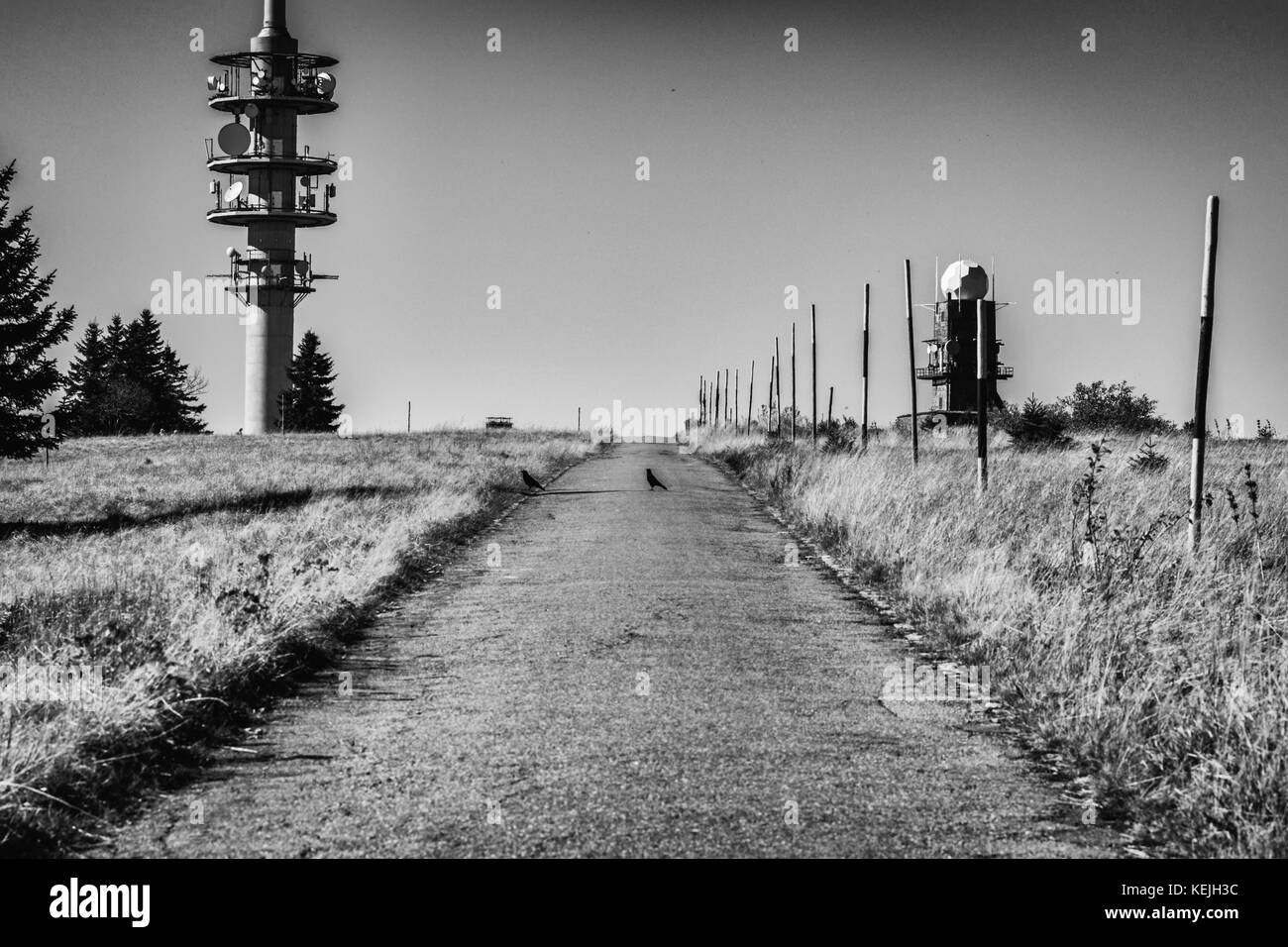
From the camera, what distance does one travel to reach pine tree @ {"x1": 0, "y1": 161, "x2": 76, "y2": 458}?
31.0 meters

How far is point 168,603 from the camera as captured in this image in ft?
34.5

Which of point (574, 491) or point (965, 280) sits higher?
point (965, 280)

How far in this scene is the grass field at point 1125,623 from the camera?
18.8ft

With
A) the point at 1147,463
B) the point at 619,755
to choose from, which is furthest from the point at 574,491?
the point at 619,755

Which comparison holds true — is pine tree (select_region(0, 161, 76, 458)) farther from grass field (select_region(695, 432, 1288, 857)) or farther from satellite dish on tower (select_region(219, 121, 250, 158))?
satellite dish on tower (select_region(219, 121, 250, 158))

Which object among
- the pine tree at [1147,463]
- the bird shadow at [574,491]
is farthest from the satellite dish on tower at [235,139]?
the pine tree at [1147,463]

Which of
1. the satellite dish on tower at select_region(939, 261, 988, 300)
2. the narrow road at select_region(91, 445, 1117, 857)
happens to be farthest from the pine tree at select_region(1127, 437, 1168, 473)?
the satellite dish on tower at select_region(939, 261, 988, 300)

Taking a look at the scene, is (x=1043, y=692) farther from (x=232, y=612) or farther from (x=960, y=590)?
(x=232, y=612)

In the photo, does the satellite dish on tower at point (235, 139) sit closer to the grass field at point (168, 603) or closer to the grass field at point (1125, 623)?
the grass field at point (168, 603)

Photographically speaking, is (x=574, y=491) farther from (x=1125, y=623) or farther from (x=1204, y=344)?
(x=1125, y=623)

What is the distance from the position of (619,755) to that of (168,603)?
5.44 meters

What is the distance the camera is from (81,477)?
4025 cm
